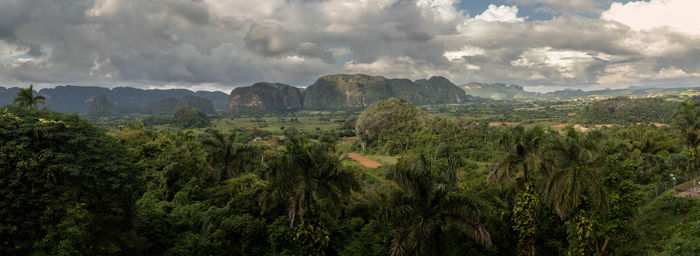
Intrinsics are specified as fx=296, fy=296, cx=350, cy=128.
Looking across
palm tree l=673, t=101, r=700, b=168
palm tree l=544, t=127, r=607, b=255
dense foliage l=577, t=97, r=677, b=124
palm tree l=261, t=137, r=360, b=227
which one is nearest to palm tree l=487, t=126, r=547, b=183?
palm tree l=544, t=127, r=607, b=255

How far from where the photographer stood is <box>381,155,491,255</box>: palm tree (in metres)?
11.5

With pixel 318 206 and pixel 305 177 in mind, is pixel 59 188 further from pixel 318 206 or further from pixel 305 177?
pixel 318 206

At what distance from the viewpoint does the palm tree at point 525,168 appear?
14.0 metres

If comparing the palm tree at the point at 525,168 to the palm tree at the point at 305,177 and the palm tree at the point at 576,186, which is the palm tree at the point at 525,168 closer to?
Answer: the palm tree at the point at 576,186

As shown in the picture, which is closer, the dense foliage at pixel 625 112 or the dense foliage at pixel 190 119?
the dense foliage at pixel 625 112

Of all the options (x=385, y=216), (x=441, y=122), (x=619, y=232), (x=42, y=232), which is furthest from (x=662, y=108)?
(x=42, y=232)

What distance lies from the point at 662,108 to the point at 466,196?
657 feet

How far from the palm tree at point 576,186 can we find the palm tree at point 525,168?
607mm

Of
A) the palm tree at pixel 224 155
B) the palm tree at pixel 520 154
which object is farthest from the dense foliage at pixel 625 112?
the palm tree at pixel 224 155

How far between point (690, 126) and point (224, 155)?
49811mm

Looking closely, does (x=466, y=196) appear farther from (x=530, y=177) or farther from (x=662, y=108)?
(x=662, y=108)

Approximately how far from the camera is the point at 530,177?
1470 centimetres

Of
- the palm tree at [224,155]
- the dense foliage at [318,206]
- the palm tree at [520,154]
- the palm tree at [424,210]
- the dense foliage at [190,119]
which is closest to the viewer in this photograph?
the dense foliage at [318,206]

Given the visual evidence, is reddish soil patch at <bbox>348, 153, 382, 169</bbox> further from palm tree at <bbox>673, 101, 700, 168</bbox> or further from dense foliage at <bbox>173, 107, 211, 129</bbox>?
dense foliage at <bbox>173, 107, 211, 129</bbox>
